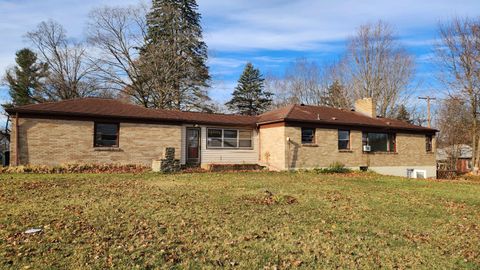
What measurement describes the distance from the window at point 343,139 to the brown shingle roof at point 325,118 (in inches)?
28.4

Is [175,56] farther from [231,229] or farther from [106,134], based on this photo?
[231,229]

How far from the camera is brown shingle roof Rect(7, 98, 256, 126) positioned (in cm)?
1661

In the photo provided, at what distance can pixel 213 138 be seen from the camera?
20.8m

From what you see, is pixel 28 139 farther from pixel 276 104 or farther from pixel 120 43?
pixel 276 104

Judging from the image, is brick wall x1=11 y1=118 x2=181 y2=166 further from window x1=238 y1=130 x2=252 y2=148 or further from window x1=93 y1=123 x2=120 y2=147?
window x1=238 y1=130 x2=252 y2=148

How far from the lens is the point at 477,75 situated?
28.0m

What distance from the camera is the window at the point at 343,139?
2188 centimetres

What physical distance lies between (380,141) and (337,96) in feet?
55.5

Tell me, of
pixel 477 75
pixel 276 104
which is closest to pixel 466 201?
pixel 477 75

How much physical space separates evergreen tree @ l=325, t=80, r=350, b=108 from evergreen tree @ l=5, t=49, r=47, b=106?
3151 cm

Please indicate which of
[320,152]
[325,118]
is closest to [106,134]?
[320,152]

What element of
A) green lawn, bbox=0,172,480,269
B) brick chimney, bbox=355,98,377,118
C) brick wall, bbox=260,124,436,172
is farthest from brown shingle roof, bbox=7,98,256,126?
brick chimney, bbox=355,98,377,118

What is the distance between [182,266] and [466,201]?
9206 millimetres

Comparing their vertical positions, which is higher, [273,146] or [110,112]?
[110,112]
